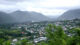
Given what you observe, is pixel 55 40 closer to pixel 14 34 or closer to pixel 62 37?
pixel 62 37

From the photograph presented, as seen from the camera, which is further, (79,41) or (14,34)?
(14,34)

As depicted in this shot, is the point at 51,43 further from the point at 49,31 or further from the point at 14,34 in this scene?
the point at 14,34

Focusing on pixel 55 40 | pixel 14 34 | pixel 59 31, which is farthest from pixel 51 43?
pixel 14 34

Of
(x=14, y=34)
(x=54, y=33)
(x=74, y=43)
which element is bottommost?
(x=14, y=34)

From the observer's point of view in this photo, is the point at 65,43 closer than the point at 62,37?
Result: Yes

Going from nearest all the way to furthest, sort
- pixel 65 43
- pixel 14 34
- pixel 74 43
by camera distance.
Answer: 1. pixel 65 43
2. pixel 74 43
3. pixel 14 34

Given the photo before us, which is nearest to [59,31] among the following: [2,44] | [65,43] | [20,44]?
[65,43]

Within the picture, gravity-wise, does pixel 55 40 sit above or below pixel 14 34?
above

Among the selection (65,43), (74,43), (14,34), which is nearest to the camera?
(65,43)

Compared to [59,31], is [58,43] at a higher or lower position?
lower
